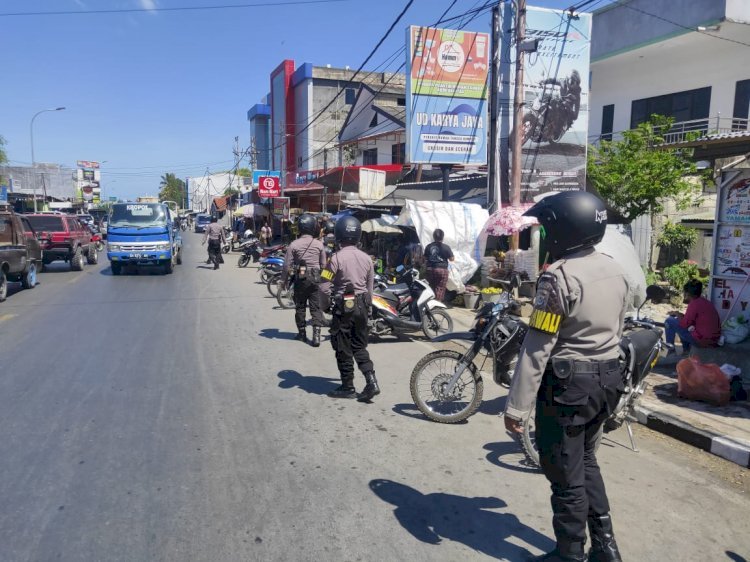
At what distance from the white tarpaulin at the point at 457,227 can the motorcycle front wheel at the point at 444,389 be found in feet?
24.5

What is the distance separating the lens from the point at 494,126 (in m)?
13.7

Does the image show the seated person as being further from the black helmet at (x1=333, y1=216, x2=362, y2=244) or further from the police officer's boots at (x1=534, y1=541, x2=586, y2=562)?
the police officer's boots at (x1=534, y1=541, x2=586, y2=562)

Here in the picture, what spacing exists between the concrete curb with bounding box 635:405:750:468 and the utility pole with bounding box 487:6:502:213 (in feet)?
28.7

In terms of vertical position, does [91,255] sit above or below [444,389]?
below

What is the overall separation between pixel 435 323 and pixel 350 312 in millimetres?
3868

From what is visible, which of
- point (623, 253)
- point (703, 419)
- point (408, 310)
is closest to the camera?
point (703, 419)

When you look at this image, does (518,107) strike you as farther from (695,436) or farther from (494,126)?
(695,436)

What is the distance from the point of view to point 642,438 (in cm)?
513

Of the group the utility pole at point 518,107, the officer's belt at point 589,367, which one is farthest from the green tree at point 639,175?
the officer's belt at point 589,367

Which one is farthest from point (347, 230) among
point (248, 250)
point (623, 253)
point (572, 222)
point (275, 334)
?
point (248, 250)

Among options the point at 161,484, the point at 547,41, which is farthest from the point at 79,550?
the point at 547,41

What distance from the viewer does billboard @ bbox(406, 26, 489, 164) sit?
14008mm

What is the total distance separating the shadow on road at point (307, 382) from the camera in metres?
6.21

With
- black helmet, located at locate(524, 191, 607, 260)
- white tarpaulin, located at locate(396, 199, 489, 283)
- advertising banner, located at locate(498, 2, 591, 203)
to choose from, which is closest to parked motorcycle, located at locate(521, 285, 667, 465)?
black helmet, located at locate(524, 191, 607, 260)
